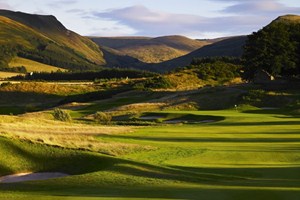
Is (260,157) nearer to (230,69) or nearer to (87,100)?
(87,100)

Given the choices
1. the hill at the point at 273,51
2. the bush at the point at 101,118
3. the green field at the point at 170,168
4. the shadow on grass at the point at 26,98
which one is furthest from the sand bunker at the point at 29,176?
the shadow on grass at the point at 26,98

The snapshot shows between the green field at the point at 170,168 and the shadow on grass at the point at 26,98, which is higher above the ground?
the green field at the point at 170,168

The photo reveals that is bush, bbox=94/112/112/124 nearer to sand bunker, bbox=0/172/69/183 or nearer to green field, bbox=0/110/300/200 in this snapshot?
green field, bbox=0/110/300/200

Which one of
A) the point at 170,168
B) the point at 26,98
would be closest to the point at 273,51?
the point at 26,98

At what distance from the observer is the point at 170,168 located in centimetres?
1952

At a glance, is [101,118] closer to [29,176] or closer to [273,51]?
[273,51]

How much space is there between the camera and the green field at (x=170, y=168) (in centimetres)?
1594

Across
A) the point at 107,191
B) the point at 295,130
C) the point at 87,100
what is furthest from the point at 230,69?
the point at 107,191

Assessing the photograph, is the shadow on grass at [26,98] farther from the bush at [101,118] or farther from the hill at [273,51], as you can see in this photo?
the bush at [101,118]

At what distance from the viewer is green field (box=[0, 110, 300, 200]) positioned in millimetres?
15938

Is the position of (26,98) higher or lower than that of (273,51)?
lower

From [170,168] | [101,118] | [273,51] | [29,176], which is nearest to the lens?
[170,168]

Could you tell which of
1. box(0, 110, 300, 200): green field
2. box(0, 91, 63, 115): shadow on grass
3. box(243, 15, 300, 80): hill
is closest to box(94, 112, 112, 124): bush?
box(0, 110, 300, 200): green field

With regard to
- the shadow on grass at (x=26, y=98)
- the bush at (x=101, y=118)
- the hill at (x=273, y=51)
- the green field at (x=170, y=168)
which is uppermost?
the hill at (x=273, y=51)
